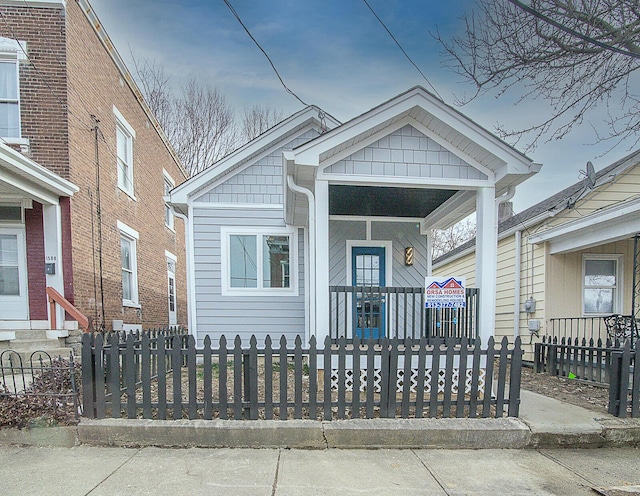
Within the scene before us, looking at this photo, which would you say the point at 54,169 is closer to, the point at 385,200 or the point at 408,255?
the point at 385,200

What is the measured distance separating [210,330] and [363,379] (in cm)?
384

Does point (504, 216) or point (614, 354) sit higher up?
point (504, 216)

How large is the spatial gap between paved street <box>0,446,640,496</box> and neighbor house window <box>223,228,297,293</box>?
435cm

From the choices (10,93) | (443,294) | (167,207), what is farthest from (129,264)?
(443,294)

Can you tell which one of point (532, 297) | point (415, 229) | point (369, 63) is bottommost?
point (532, 297)

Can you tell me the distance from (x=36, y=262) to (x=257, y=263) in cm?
410

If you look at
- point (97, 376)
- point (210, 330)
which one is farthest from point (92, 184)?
point (97, 376)

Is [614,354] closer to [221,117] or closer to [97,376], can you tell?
[97,376]

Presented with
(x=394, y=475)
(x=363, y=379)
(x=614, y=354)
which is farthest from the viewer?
(x=363, y=379)

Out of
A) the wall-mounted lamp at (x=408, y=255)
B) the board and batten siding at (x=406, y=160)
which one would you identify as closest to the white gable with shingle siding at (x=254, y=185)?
the wall-mounted lamp at (x=408, y=255)

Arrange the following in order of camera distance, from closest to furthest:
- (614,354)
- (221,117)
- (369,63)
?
1. (614,354)
2. (369,63)
3. (221,117)

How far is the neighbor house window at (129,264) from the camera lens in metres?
9.01

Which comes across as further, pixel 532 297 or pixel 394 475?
pixel 532 297

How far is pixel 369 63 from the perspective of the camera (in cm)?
644
